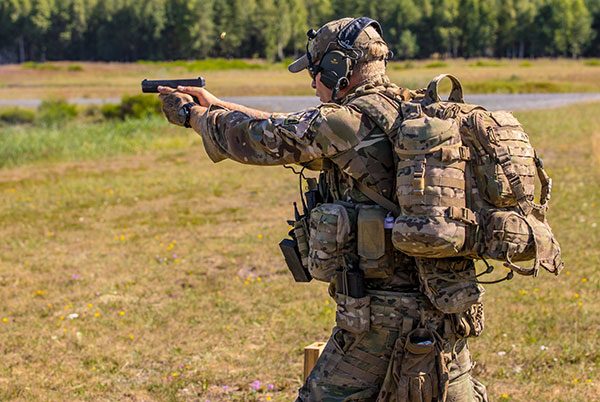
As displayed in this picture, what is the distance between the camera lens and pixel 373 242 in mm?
3021

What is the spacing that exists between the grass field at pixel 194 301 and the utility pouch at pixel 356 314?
1.99 m

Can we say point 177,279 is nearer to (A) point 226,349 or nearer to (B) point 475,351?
(A) point 226,349

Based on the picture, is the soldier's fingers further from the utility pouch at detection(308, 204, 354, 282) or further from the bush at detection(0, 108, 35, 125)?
the bush at detection(0, 108, 35, 125)

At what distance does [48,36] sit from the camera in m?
98.1

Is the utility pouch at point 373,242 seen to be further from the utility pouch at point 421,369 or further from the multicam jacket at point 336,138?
the utility pouch at point 421,369

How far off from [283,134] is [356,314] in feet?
2.73

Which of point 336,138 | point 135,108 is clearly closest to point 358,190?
point 336,138

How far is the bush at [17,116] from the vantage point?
28733 mm

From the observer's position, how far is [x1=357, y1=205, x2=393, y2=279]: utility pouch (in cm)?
300

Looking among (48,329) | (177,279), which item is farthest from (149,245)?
(48,329)

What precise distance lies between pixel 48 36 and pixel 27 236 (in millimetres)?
96892

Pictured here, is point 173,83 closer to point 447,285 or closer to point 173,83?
point 173,83

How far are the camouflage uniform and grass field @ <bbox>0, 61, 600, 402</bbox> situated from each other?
1.88m

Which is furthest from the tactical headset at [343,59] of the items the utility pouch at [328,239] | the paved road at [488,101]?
the paved road at [488,101]
